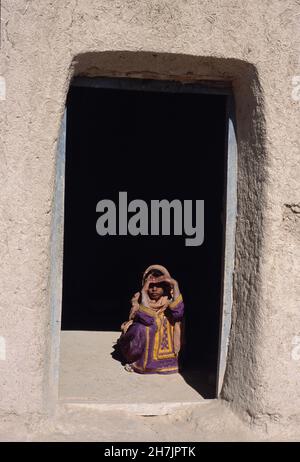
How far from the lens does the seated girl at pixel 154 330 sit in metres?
3.88

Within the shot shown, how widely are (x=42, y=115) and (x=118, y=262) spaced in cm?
388

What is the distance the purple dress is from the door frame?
671 mm

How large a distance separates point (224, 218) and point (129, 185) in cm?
317

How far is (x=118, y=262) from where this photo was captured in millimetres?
6551

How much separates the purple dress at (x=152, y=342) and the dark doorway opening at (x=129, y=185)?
958mm

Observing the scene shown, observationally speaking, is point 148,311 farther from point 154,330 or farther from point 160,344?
point 160,344

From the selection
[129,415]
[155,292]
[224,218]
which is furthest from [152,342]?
[224,218]

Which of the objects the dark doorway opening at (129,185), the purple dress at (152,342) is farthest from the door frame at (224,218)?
the dark doorway opening at (129,185)

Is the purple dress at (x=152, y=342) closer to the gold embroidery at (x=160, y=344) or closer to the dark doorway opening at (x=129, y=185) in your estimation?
the gold embroidery at (x=160, y=344)

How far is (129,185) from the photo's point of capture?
6316 mm

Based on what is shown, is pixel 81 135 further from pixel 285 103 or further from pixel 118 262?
pixel 285 103

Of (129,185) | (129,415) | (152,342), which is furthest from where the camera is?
(129,185)

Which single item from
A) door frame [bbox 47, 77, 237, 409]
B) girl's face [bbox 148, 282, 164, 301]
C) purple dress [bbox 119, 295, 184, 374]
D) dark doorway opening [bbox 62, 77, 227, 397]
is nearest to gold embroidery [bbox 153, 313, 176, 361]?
purple dress [bbox 119, 295, 184, 374]

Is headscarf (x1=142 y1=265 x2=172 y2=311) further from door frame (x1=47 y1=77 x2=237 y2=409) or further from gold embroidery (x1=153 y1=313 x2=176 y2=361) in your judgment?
door frame (x1=47 y1=77 x2=237 y2=409)
